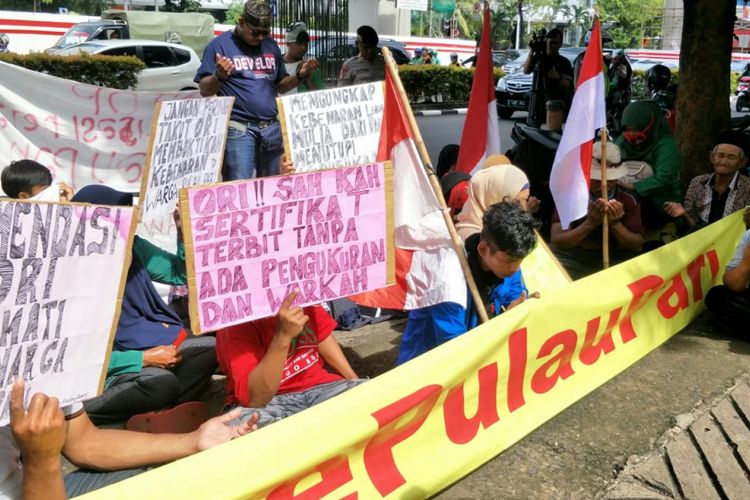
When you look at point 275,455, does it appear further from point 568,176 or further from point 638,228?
point 638,228

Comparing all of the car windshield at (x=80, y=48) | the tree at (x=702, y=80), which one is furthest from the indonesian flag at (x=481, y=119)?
the car windshield at (x=80, y=48)

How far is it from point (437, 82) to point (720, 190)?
15487mm

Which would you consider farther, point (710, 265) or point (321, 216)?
point (710, 265)

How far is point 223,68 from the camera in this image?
4578 millimetres

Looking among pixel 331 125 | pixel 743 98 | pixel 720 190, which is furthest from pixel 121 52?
pixel 743 98

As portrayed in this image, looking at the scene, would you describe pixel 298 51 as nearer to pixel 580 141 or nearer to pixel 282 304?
pixel 580 141

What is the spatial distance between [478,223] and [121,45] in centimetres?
1429

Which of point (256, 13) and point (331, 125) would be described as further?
point (256, 13)

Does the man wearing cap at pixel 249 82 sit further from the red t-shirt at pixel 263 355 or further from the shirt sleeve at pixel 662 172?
the shirt sleeve at pixel 662 172

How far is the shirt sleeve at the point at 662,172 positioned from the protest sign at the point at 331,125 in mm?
2151

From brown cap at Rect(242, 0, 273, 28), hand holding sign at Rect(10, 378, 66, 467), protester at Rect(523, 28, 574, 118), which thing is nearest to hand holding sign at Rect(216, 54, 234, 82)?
brown cap at Rect(242, 0, 273, 28)

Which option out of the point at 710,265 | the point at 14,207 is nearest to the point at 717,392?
the point at 710,265

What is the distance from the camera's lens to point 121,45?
16.0 m

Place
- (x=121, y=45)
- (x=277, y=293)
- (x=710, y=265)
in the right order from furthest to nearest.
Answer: (x=121, y=45) < (x=710, y=265) < (x=277, y=293)
